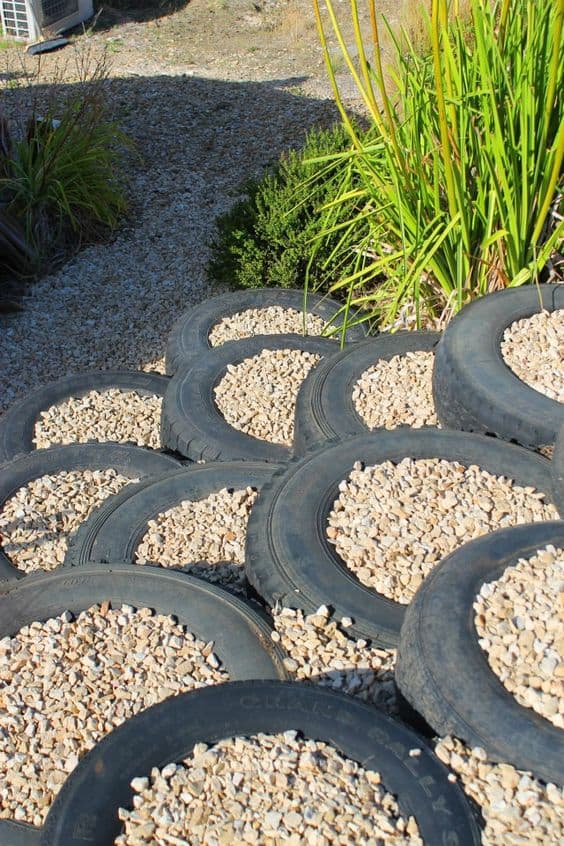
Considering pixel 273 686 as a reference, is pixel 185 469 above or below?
below

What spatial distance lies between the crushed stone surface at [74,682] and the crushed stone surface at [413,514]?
59 cm

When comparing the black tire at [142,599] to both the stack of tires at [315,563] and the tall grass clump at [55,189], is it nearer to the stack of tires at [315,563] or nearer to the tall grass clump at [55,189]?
the stack of tires at [315,563]

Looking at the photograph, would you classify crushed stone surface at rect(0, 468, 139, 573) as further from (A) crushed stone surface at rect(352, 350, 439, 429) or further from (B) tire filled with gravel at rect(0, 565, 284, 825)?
(A) crushed stone surface at rect(352, 350, 439, 429)

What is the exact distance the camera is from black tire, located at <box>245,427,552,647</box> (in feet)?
8.88

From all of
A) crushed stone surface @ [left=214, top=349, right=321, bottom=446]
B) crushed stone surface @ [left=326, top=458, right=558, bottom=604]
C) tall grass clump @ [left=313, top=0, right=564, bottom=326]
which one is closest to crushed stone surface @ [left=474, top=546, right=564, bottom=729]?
crushed stone surface @ [left=326, top=458, right=558, bottom=604]

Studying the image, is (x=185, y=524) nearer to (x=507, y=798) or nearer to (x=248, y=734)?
(x=248, y=734)

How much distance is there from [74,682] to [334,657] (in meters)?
0.77

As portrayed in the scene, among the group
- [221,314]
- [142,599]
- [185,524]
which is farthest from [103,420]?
[142,599]

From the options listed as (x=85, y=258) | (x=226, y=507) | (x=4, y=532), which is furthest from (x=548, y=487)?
(x=85, y=258)

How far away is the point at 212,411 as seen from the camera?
13.4ft

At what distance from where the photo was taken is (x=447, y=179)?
4.04 meters

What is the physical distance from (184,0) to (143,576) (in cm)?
1235

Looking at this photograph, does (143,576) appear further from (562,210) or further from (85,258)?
(85,258)

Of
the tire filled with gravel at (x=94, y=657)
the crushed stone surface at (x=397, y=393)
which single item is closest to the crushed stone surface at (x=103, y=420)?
the crushed stone surface at (x=397, y=393)
